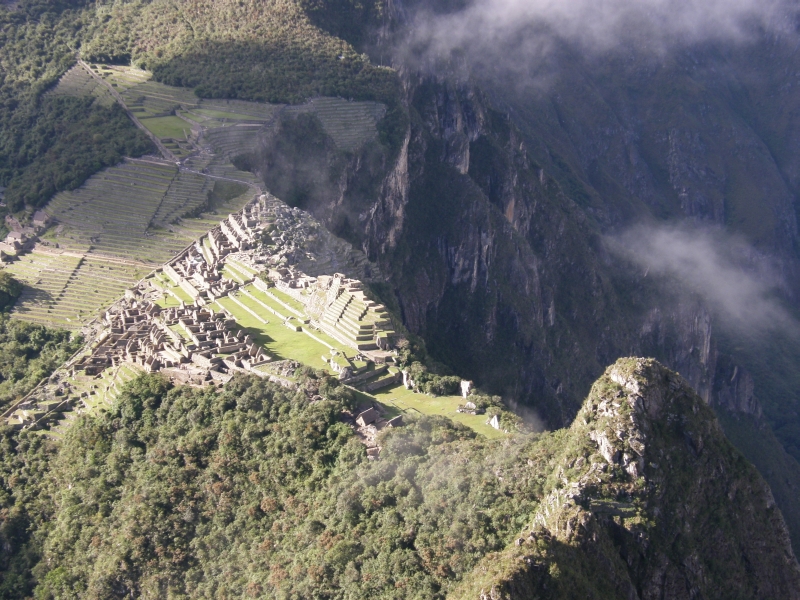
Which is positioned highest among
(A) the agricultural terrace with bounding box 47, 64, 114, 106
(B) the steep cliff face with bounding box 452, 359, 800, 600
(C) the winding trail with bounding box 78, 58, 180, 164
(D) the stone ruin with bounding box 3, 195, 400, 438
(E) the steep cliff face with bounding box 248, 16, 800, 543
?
(B) the steep cliff face with bounding box 452, 359, 800, 600

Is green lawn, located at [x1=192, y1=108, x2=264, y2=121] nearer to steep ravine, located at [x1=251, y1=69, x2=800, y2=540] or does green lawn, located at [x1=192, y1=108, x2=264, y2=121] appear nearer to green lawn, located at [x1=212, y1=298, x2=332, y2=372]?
steep ravine, located at [x1=251, y1=69, x2=800, y2=540]

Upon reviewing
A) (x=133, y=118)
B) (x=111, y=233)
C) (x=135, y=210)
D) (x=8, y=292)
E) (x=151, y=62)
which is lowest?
(x=8, y=292)

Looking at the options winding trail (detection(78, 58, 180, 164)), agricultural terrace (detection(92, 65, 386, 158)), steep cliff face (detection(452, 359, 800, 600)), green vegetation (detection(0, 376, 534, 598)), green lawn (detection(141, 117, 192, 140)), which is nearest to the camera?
steep cliff face (detection(452, 359, 800, 600))

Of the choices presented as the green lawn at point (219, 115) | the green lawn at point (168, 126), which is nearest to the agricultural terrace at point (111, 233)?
the green lawn at point (168, 126)

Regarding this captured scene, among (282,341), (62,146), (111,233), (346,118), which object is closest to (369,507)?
(282,341)

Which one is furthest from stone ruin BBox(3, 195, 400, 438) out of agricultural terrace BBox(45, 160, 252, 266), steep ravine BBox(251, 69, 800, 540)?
steep ravine BBox(251, 69, 800, 540)

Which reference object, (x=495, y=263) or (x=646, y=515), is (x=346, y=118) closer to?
(x=495, y=263)

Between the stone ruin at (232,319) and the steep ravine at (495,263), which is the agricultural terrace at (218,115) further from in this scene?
the stone ruin at (232,319)
